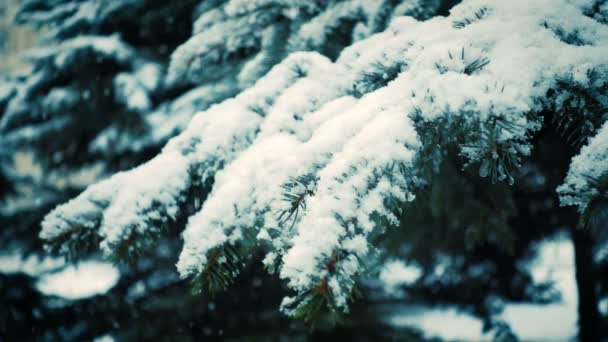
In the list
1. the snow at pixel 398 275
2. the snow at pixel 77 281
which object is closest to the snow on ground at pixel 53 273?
the snow at pixel 77 281

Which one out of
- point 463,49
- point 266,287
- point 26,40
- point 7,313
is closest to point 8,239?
point 7,313

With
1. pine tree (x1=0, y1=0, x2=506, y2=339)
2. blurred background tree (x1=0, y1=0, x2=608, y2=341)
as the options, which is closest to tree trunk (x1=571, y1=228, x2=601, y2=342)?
blurred background tree (x1=0, y1=0, x2=608, y2=341)

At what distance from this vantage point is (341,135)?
2.67 ft

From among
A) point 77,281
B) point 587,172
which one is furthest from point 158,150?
point 587,172

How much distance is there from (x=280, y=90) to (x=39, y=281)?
2.19 m

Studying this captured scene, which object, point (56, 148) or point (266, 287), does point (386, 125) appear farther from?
point (56, 148)

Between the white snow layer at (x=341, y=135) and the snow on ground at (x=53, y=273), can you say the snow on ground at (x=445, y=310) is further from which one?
the white snow layer at (x=341, y=135)

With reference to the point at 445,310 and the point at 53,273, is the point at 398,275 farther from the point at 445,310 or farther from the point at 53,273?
the point at 53,273

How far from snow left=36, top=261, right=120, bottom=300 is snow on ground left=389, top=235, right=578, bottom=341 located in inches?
80.6

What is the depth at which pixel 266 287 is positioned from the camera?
93.0 inches

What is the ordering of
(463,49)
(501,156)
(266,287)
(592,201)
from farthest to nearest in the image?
(266,287)
(463,49)
(501,156)
(592,201)

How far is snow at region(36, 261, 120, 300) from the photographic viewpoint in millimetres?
2115

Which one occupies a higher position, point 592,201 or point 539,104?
point 539,104

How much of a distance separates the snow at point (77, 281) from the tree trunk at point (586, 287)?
2.53m
